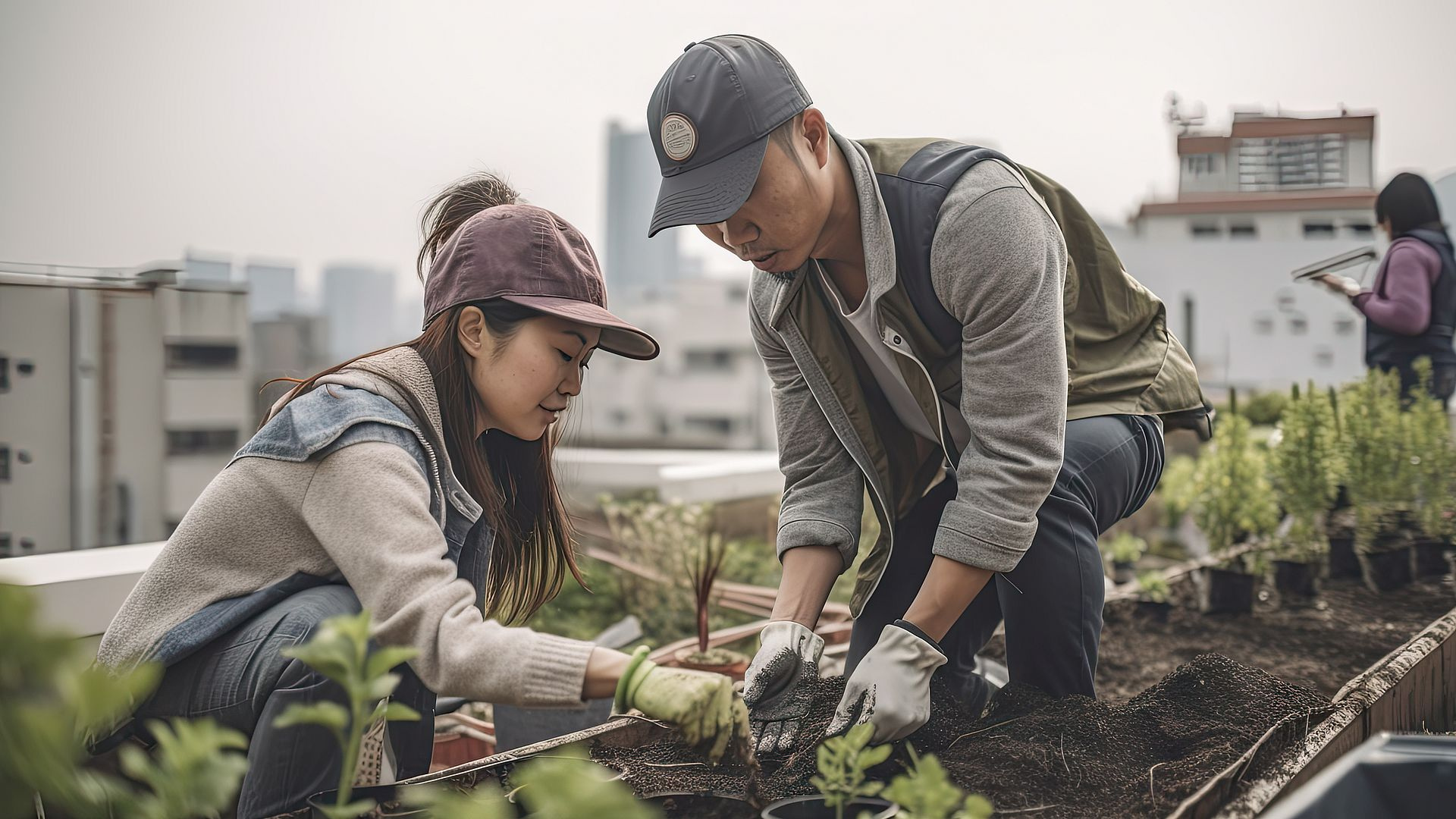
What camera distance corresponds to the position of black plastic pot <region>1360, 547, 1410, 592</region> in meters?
3.17

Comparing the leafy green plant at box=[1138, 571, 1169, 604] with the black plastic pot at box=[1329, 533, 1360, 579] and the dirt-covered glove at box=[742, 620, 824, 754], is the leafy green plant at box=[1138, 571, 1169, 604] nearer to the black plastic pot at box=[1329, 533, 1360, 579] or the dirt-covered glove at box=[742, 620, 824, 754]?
the black plastic pot at box=[1329, 533, 1360, 579]

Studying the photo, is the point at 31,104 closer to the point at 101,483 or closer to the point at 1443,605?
the point at 101,483

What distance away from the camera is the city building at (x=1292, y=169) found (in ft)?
18.0

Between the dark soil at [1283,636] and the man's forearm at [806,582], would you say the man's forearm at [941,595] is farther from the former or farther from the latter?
the dark soil at [1283,636]

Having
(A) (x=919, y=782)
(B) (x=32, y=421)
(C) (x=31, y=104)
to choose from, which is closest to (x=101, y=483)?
(B) (x=32, y=421)

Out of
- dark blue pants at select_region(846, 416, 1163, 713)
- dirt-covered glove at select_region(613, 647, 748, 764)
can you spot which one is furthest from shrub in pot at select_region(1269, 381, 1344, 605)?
dirt-covered glove at select_region(613, 647, 748, 764)

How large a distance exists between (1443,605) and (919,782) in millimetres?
3063

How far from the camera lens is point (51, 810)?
4.37ft

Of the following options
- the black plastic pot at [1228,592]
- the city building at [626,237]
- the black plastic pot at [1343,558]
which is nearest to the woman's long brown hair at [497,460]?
the black plastic pot at [1228,592]

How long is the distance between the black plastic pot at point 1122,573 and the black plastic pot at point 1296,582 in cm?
62

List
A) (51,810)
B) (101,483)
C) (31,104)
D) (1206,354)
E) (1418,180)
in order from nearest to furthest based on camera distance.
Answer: (51,810) → (1418,180) → (1206,354) → (101,483) → (31,104)

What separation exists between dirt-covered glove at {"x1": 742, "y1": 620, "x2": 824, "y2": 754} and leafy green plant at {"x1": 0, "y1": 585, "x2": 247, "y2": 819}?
0.98 meters

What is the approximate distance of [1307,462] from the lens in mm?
3109

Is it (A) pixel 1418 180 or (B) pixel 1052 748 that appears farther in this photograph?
(A) pixel 1418 180
